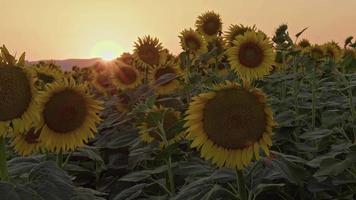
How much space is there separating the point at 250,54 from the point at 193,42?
7.27 feet

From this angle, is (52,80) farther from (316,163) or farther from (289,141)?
(289,141)

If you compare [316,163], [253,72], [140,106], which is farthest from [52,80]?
[253,72]

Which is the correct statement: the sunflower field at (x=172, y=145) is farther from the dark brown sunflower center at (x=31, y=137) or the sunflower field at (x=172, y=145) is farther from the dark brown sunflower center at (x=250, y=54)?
the dark brown sunflower center at (x=250, y=54)

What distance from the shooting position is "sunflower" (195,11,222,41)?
920 centimetres

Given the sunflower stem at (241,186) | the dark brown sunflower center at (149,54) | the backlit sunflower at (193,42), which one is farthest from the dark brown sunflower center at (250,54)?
the sunflower stem at (241,186)

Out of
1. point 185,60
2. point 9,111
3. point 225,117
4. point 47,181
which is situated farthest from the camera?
point 185,60

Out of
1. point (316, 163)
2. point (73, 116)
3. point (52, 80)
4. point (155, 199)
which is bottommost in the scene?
point (155, 199)

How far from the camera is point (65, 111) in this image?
147 inches

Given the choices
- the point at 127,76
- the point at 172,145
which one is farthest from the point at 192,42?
the point at 172,145

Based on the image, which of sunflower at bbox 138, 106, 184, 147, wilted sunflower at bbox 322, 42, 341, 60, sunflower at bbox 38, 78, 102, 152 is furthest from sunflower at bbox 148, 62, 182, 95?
sunflower at bbox 38, 78, 102, 152

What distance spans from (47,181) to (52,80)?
1.56 meters

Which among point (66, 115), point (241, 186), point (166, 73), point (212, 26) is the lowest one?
point (241, 186)

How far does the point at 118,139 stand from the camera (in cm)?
540

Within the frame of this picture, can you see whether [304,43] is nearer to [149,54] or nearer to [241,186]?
[149,54]
